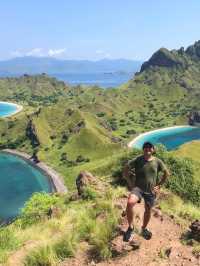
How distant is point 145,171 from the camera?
18.6m

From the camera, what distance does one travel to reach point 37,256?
17.7m

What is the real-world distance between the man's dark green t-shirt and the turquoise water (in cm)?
11733

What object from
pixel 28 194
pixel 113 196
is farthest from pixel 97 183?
pixel 28 194

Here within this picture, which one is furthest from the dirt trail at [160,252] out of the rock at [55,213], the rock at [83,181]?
the rock at [83,181]

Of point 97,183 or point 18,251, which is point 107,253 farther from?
point 97,183

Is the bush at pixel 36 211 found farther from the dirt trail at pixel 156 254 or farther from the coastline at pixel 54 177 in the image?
the coastline at pixel 54 177

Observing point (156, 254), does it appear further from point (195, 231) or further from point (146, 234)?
point (195, 231)

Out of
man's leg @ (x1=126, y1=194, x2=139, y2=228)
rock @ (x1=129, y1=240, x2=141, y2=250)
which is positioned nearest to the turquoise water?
rock @ (x1=129, y1=240, x2=141, y2=250)

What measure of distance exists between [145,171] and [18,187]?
159m

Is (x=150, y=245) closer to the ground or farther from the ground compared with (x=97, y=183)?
farther from the ground

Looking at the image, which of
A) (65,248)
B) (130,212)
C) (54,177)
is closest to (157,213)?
(130,212)

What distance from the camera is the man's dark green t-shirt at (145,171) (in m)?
18.5

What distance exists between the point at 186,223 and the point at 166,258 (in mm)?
5366

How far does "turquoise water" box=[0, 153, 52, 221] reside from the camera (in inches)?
5689
